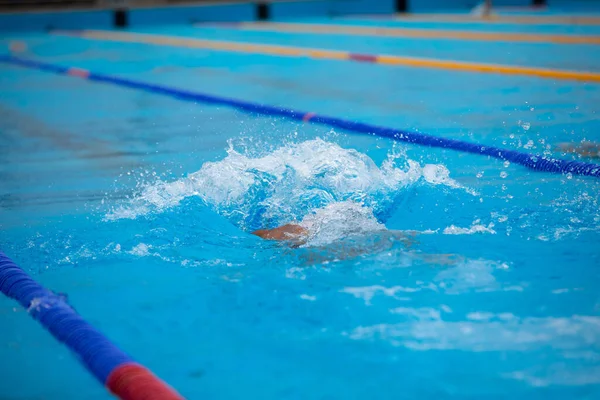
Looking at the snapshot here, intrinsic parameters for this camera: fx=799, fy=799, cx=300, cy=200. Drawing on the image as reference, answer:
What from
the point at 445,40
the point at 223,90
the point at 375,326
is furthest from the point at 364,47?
the point at 375,326

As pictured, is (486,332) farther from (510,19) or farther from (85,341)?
(510,19)

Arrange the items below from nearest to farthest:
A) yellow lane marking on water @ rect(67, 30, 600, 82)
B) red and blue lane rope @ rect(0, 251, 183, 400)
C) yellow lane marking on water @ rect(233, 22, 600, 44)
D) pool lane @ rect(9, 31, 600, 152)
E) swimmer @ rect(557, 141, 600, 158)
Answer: red and blue lane rope @ rect(0, 251, 183, 400) < swimmer @ rect(557, 141, 600, 158) < pool lane @ rect(9, 31, 600, 152) < yellow lane marking on water @ rect(67, 30, 600, 82) < yellow lane marking on water @ rect(233, 22, 600, 44)

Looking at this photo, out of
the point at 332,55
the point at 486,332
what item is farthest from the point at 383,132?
the point at 332,55

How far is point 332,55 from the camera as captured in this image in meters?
8.48

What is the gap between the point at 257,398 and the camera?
1.74m

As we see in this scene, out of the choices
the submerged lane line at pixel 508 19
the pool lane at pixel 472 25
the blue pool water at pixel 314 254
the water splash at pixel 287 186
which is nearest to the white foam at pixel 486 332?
the blue pool water at pixel 314 254

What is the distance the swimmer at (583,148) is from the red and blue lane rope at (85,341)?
2.56 metres

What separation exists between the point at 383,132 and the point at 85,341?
2832 millimetres

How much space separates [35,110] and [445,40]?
519 centimetres

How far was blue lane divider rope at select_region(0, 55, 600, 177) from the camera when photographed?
3.54 metres

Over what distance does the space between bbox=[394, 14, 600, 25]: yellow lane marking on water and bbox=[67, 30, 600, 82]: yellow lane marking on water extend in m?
3.44

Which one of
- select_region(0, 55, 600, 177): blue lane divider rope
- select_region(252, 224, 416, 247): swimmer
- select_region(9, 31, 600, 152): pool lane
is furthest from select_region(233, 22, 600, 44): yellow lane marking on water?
select_region(252, 224, 416, 247): swimmer

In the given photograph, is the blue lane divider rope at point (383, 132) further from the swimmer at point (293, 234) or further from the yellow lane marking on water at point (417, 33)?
the yellow lane marking on water at point (417, 33)

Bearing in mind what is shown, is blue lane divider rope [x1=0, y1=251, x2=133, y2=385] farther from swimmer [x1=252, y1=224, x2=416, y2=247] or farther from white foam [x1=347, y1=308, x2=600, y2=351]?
swimmer [x1=252, y1=224, x2=416, y2=247]
